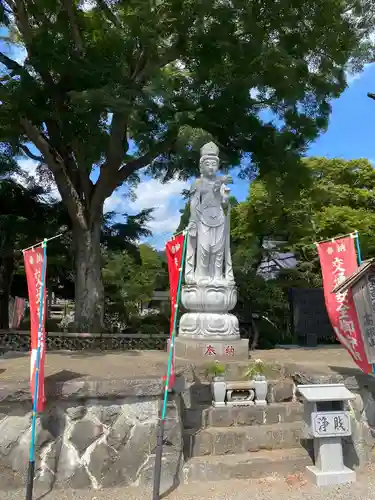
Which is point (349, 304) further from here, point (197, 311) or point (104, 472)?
point (104, 472)

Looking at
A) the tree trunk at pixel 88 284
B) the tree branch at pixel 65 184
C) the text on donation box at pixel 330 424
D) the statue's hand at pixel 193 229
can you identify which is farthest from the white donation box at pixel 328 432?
the tree branch at pixel 65 184

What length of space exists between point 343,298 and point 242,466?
2416 millimetres

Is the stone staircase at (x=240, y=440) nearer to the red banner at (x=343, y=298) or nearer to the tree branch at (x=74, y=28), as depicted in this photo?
the red banner at (x=343, y=298)

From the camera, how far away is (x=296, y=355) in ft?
28.3

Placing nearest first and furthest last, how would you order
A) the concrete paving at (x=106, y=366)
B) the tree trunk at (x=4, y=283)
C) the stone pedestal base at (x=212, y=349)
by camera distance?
the concrete paving at (x=106, y=366) < the stone pedestal base at (x=212, y=349) < the tree trunk at (x=4, y=283)

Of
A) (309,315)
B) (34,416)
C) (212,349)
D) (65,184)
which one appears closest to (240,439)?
(212,349)

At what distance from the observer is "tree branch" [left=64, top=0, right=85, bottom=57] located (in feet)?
35.4

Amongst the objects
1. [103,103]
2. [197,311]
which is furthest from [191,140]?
[197,311]

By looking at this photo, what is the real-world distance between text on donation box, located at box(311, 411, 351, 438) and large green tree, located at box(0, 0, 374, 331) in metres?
6.25

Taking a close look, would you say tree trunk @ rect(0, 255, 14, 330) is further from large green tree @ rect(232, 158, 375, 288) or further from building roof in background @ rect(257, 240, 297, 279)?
building roof in background @ rect(257, 240, 297, 279)

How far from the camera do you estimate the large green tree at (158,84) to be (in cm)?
988

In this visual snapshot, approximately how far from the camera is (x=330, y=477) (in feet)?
15.9

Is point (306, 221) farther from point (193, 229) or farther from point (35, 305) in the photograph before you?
point (35, 305)

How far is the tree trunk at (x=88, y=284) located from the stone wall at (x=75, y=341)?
0.65m
